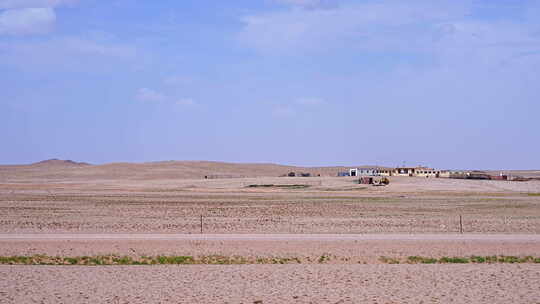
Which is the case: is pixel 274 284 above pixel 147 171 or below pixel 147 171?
below

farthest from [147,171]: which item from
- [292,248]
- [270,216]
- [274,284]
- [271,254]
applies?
[274,284]

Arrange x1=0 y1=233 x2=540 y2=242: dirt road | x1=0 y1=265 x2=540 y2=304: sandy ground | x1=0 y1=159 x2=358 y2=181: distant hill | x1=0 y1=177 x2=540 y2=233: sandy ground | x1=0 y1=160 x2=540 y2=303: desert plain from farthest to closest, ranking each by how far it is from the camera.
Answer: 1. x1=0 y1=159 x2=358 y2=181: distant hill
2. x1=0 y1=177 x2=540 y2=233: sandy ground
3. x1=0 y1=233 x2=540 y2=242: dirt road
4. x1=0 y1=160 x2=540 y2=303: desert plain
5. x1=0 y1=265 x2=540 y2=304: sandy ground

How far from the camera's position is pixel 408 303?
14.9m

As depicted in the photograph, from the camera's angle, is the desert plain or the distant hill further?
the distant hill

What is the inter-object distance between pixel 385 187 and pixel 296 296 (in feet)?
194

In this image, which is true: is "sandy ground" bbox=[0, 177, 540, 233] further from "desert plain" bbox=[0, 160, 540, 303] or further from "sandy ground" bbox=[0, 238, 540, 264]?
"sandy ground" bbox=[0, 238, 540, 264]

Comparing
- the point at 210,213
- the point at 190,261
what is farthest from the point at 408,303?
the point at 210,213

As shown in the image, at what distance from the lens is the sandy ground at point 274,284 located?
604 inches

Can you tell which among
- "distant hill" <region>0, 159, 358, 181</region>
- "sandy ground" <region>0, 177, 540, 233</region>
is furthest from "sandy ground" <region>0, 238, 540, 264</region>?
"distant hill" <region>0, 159, 358, 181</region>

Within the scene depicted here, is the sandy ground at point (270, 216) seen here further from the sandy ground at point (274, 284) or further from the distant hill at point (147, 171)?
the distant hill at point (147, 171)

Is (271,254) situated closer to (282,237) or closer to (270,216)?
(282,237)

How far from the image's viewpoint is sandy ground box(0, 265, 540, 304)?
Answer: 50.3 feet

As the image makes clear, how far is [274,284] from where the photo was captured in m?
17.1

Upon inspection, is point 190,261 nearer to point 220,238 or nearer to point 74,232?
point 220,238
